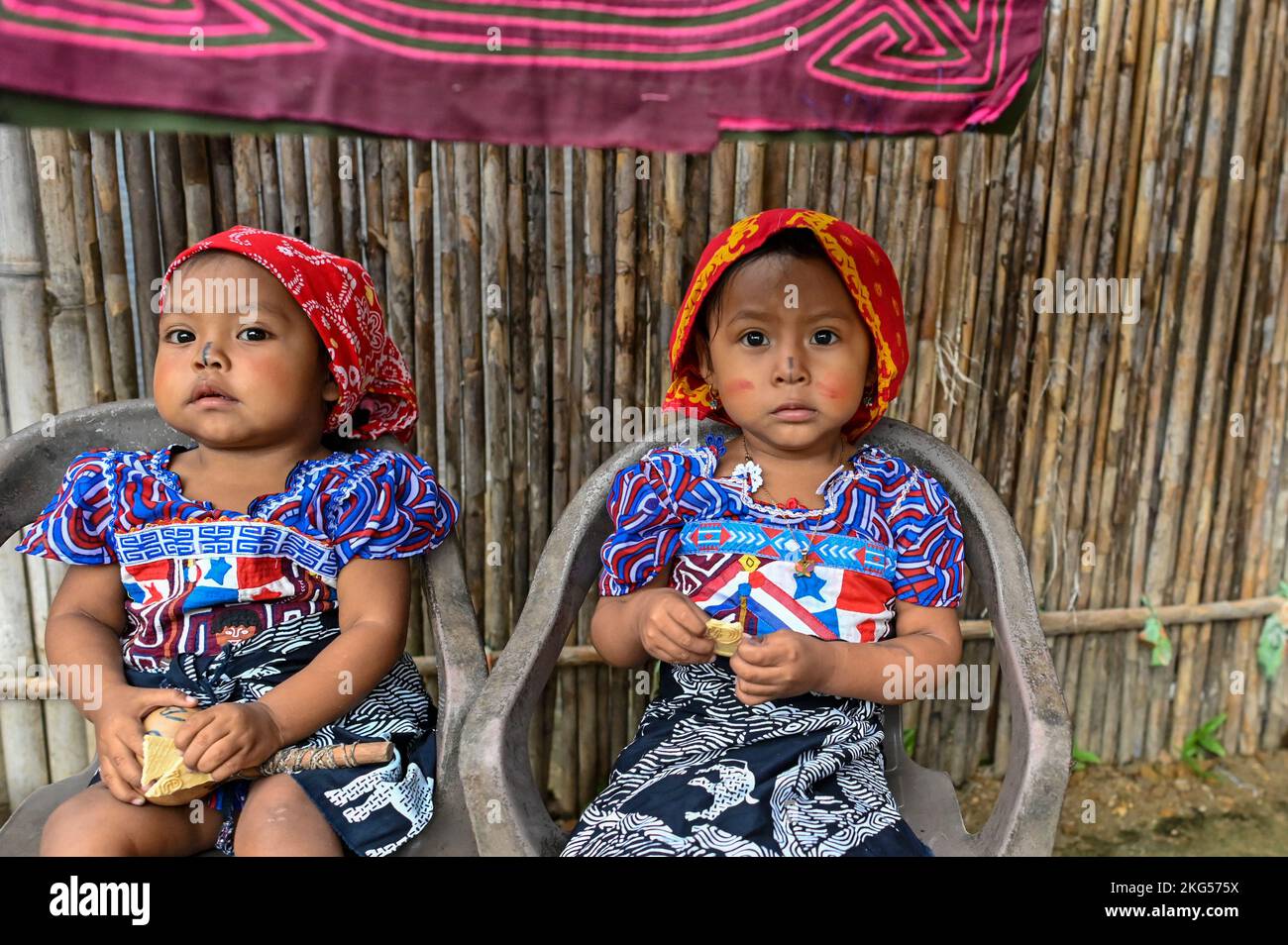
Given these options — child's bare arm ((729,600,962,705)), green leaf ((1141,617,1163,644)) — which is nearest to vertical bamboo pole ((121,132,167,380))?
child's bare arm ((729,600,962,705))

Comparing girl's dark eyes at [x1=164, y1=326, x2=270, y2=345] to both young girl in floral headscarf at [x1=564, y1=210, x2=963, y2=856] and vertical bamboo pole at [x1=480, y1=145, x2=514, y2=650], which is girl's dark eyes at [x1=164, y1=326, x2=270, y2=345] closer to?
young girl in floral headscarf at [x1=564, y1=210, x2=963, y2=856]

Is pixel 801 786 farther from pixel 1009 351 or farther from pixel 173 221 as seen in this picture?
pixel 173 221

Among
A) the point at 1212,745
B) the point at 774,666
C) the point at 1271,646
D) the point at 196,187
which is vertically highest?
the point at 196,187

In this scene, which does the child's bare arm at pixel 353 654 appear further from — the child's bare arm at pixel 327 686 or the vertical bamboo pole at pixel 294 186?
the vertical bamboo pole at pixel 294 186

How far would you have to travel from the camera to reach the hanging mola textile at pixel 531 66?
3.45 ft

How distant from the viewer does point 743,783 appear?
152 centimetres

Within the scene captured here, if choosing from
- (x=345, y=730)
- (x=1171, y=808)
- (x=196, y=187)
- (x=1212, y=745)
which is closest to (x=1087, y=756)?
(x=1171, y=808)

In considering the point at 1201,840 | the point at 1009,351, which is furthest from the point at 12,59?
the point at 1201,840

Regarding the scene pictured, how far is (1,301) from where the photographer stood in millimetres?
2289

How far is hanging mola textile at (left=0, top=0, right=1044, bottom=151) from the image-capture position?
1.05m

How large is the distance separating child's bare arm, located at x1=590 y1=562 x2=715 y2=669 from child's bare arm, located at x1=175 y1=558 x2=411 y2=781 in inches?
14.2

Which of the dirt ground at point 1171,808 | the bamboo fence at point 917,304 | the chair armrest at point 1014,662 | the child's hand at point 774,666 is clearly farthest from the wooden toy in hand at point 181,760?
the dirt ground at point 1171,808

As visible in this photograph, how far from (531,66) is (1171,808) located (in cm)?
305

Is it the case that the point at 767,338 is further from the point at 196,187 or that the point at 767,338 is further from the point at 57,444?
the point at 196,187
